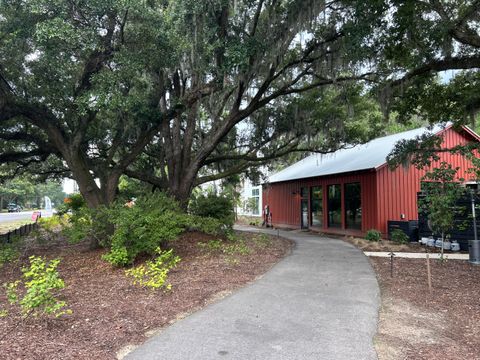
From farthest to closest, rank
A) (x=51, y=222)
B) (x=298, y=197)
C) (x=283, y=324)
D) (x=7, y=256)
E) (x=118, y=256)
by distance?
(x=298, y=197) < (x=51, y=222) < (x=7, y=256) < (x=118, y=256) < (x=283, y=324)

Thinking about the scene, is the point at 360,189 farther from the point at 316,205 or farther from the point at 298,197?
the point at 298,197

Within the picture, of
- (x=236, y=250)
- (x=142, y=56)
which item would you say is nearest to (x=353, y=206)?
(x=236, y=250)

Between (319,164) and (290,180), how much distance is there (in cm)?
188

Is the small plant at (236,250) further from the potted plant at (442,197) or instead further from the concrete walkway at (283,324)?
the potted plant at (442,197)

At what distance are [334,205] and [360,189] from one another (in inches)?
89.7

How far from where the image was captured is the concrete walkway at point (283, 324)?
3959 millimetres

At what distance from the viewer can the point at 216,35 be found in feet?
31.0

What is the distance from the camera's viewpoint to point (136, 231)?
786 centimetres

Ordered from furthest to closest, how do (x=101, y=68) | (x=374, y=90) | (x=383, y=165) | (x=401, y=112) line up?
(x=383, y=165)
(x=401, y=112)
(x=374, y=90)
(x=101, y=68)

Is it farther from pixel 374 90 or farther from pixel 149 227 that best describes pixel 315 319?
pixel 374 90

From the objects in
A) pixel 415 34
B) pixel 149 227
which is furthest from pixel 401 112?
pixel 149 227

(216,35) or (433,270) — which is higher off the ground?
(216,35)

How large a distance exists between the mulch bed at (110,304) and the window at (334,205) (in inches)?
316

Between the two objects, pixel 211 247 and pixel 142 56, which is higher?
pixel 142 56
